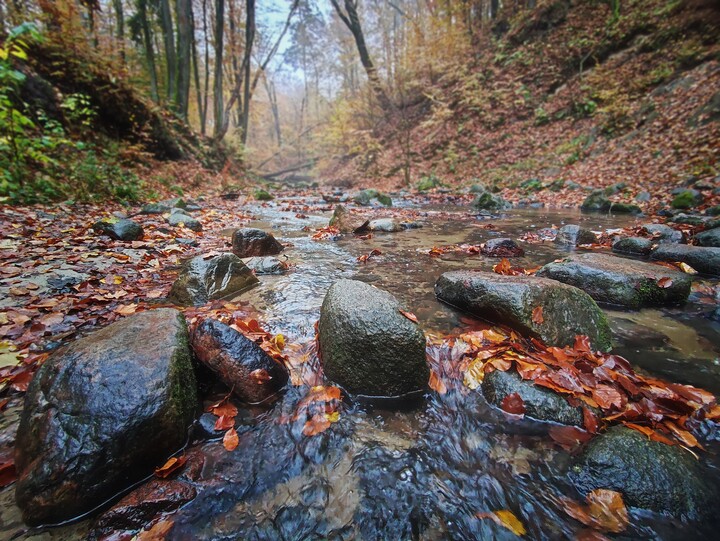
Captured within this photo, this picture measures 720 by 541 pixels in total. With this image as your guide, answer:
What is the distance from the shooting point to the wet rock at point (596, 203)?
8.09 m

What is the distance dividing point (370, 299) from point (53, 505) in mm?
1915

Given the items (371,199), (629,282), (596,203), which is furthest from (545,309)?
(371,199)

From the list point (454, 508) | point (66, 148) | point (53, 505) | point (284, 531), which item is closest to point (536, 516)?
point (454, 508)

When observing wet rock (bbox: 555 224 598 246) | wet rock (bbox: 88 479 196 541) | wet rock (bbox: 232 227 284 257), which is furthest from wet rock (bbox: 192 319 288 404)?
wet rock (bbox: 555 224 598 246)

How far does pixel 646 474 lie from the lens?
1.58m

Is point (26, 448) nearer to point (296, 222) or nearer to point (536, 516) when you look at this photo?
point (536, 516)

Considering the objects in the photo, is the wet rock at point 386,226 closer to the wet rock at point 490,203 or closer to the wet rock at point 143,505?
the wet rock at point 490,203

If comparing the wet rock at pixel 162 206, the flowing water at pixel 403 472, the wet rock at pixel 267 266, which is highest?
the wet rock at pixel 162 206

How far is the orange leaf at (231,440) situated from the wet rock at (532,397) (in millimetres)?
1617

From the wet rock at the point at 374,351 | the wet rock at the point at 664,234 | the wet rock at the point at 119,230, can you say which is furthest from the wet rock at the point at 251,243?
the wet rock at the point at 664,234

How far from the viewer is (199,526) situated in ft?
4.80

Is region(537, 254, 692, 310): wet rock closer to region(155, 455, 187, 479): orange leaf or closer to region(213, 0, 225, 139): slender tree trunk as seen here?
region(155, 455, 187, 479): orange leaf

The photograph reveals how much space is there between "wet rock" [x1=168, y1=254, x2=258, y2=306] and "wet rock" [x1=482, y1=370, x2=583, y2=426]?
8.81 ft

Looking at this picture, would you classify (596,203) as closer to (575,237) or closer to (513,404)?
(575,237)
